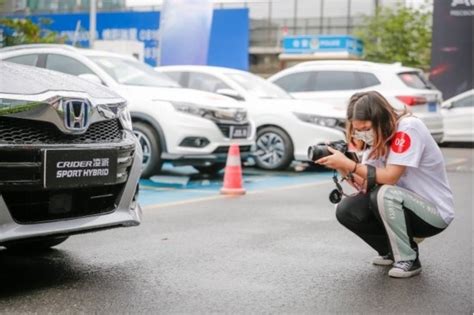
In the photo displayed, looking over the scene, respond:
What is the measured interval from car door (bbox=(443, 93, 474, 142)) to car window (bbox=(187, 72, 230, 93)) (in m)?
7.89

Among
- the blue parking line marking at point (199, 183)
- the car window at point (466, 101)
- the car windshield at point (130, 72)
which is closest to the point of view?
the blue parking line marking at point (199, 183)

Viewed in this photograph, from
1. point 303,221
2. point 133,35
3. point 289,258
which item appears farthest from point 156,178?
point 133,35

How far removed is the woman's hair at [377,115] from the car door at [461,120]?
13.6 meters

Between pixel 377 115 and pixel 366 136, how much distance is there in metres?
0.18

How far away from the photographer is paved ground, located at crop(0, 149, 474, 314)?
13.1ft

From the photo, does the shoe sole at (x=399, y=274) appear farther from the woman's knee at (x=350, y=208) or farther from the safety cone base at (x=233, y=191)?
the safety cone base at (x=233, y=191)

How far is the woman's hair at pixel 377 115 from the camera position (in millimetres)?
4582

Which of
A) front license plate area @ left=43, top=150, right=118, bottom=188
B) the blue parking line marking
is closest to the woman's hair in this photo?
front license plate area @ left=43, top=150, right=118, bottom=188

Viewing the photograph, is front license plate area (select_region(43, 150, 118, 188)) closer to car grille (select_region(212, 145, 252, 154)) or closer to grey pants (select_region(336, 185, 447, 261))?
grey pants (select_region(336, 185, 447, 261))

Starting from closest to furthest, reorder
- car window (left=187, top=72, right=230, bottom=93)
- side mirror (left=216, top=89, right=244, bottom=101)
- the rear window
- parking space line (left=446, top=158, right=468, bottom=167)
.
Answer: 1. side mirror (left=216, top=89, right=244, bottom=101)
2. car window (left=187, top=72, right=230, bottom=93)
3. the rear window
4. parking space line (left=446, top=158, right=468, bottom=167)

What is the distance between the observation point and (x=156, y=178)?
10.2 metres

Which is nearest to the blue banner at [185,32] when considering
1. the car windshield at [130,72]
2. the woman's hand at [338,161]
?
→ the car windshield at [130,72]

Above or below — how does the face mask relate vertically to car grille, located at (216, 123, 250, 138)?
above

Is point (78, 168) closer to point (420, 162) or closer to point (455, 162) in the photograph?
point (420, 162)
